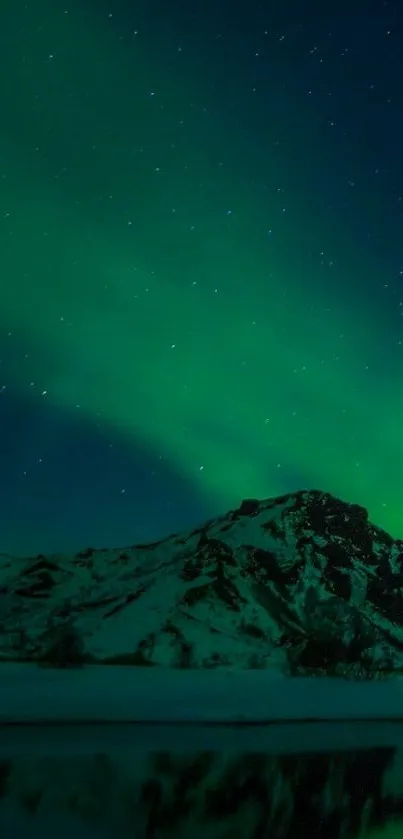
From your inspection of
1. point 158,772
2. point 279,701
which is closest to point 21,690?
point 279,701

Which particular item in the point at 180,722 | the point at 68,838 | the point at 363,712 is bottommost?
the point at 68,838

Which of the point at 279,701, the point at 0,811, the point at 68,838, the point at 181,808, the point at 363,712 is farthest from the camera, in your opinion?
the point at 279,701

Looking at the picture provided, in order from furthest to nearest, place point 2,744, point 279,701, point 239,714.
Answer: point 279,701 < point 239,714 < point 2,744

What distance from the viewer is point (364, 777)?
35219 millimetres

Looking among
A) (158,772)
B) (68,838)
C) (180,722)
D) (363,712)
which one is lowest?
(68,838)

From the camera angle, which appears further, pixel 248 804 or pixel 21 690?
pixel 21 690

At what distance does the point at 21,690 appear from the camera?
186625 millimetres

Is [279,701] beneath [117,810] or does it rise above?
above

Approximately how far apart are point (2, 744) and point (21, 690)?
13868 cm

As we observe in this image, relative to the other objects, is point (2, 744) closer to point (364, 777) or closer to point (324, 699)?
point (364, 777)

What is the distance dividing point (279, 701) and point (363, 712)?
125 ft

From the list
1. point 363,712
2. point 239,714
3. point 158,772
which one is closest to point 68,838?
point 158,772

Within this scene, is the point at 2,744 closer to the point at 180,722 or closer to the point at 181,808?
the point at 181,808

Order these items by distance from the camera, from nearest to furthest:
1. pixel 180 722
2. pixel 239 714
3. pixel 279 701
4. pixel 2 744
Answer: pixel 2 744 < pixel 180 722 < pixel 239 714 < pixel 279 701
